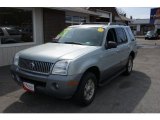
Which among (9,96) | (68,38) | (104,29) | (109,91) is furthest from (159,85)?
(9,96)

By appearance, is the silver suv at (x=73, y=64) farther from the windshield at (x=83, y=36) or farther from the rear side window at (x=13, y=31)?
the rear side window at (x=13, y=31)

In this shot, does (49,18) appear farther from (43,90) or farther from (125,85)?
(43,90)

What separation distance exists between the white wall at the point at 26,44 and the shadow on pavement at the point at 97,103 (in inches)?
165

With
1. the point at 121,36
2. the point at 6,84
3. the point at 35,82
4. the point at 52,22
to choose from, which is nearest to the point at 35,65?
the point at 35,82

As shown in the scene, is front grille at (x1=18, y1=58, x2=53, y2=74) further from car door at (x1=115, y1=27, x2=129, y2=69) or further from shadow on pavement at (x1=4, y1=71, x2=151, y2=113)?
car door at (x1=115, y1=27, x2=129, y2=69)

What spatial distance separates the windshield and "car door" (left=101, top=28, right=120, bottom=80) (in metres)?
0.26

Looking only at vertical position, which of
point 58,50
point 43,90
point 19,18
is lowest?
point 43,90

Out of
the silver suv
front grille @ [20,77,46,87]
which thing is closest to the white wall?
the silver suv

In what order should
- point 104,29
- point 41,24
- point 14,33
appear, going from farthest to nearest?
point 41,24
point 14,33
point 104,29

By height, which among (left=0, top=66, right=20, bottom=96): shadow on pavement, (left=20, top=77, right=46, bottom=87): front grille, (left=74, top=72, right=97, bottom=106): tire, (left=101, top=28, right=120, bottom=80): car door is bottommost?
(left=0, top=66, right=20, bottom=96): shadow on pavement

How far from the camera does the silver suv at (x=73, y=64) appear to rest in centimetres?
390

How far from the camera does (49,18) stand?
1139 cm

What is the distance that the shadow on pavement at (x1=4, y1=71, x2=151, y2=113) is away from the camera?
4.29 meters

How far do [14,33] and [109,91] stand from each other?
5.79 metres
